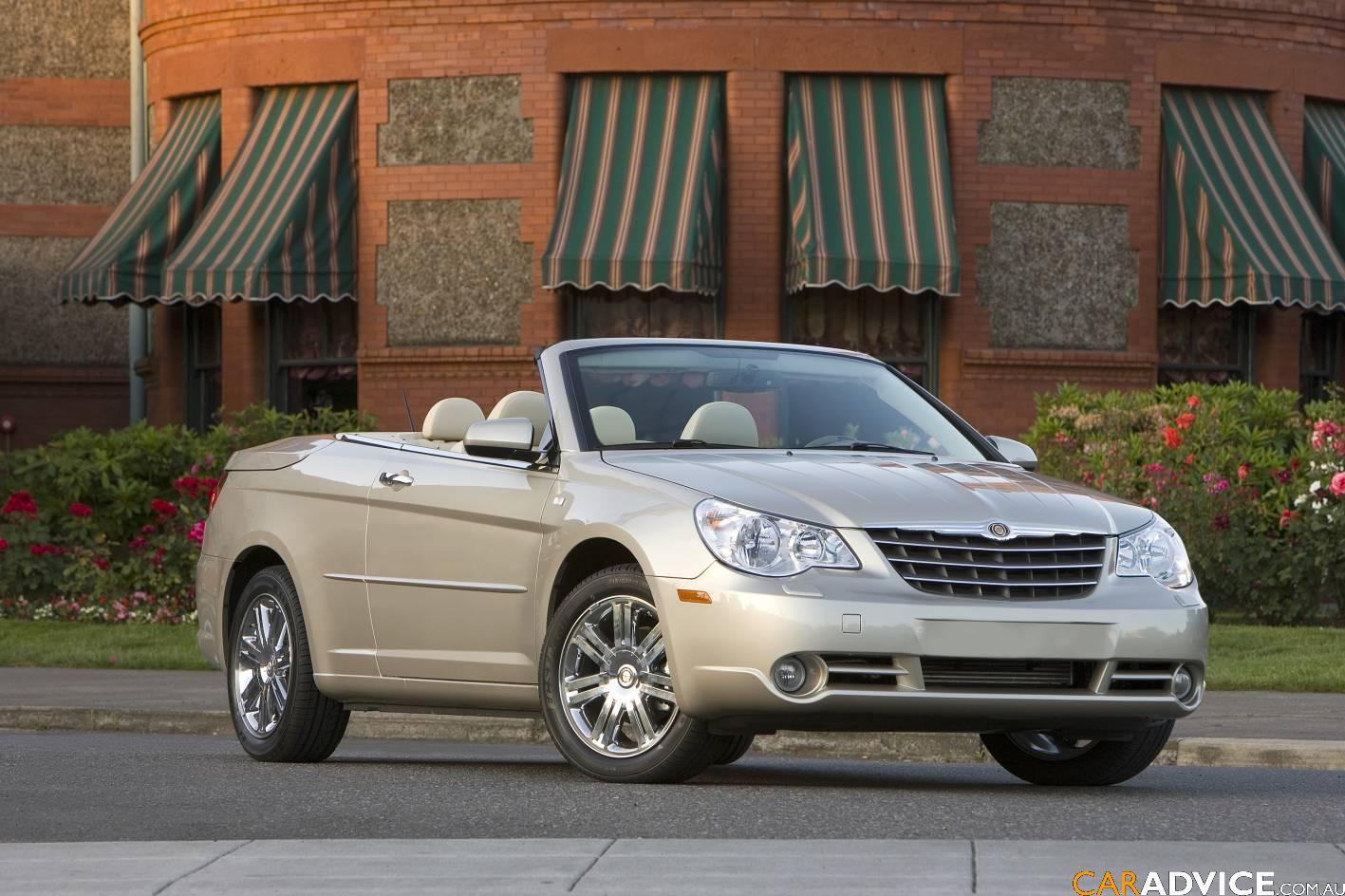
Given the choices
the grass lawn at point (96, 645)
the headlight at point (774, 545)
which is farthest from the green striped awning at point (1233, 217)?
the headlight at point (774, 545)

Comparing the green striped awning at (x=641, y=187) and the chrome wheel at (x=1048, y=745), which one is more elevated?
the green striped awning at (x=641, y=187)

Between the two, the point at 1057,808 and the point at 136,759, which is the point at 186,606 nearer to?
the point at 136,759

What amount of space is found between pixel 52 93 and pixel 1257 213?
557 inches

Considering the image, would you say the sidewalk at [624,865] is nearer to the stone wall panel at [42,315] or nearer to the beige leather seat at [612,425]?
the beige leather seat at [612,425]

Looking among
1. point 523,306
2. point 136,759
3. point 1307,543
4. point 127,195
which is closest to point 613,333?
point 523,306

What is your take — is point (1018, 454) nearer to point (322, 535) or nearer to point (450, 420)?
point (450, 420)

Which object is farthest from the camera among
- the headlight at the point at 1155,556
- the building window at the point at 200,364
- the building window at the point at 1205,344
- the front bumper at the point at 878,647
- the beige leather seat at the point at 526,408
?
the building window at the point at 200,364

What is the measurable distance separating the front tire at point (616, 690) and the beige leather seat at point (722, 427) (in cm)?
83

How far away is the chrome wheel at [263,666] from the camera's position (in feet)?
33.7

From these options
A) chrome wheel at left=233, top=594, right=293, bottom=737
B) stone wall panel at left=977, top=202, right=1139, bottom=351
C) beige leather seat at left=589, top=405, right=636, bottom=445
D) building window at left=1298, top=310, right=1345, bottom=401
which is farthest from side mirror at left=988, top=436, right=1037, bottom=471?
building window at left=1298, top=310, right=1345, bottom=401

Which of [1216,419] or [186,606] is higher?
[1216,419]

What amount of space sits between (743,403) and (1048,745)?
177 centimetres

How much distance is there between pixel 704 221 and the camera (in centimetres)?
2253

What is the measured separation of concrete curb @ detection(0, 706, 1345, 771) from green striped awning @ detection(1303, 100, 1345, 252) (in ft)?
47.4
